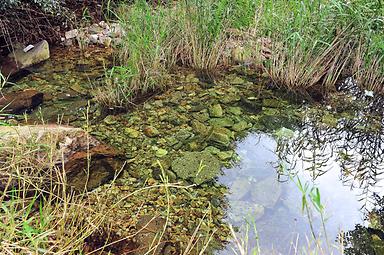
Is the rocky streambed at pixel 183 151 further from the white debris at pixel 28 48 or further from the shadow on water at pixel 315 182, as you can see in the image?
the white debris at pixel 28 48

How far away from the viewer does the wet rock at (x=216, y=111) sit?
128 inches

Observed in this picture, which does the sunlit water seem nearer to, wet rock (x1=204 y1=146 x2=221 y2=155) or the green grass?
wet rock (x1=204 y1=146 x2=221 y2=155)

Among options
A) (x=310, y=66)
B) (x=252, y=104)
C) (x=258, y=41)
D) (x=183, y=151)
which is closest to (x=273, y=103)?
(x=252, y=104)

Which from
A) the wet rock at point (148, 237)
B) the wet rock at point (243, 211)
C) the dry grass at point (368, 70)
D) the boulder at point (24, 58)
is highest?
Result: the dry grass at point (368, 70)

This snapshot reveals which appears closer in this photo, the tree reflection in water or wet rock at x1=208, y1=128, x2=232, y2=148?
the tree reflection in water

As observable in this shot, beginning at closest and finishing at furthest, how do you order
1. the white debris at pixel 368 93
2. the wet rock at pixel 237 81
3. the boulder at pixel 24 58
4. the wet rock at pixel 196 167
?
A: 1. the wet rock at pixel 196 167
2. the white debris at pixel 368 93
3. the wet rock at pixel 237 81
4. the boulder at pixel 24 58

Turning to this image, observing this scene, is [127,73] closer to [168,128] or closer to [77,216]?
[168,128]

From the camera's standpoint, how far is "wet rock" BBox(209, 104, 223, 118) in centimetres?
325

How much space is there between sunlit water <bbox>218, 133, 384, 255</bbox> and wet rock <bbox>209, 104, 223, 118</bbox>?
0.39 metres

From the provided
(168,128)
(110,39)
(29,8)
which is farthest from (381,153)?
(29,8)

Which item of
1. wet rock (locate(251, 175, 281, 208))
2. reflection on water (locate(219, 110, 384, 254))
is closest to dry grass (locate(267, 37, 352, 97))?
reflection on water (locate(219, 110, 384, 254))

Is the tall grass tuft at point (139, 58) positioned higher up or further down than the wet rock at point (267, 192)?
higher up

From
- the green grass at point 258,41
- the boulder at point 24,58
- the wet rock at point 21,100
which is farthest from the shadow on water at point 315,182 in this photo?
Result: the boulder at point 24,58

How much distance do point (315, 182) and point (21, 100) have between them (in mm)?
2453
